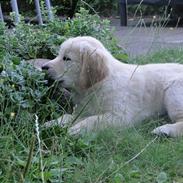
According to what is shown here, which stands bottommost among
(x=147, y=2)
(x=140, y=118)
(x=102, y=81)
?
(x=147, y=2)

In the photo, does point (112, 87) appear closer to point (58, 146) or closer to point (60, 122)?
point (60, 122)

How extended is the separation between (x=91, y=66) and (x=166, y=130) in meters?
0.78

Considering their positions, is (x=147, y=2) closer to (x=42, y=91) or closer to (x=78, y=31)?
(x=78, y=31)

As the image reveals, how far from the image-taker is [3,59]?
14.7 feet

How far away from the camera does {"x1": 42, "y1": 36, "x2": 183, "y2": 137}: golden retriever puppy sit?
176 inches

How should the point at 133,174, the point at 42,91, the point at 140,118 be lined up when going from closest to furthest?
the point at 133,174 < the point at 42,91 < the point at 140,118

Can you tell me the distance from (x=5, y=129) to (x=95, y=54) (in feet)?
4.17

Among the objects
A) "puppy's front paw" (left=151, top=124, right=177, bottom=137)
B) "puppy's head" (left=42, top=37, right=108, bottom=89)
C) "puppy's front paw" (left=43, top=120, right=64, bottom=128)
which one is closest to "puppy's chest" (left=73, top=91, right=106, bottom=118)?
"puppy's head" (left=42, top=37, right=108, bottom=89)

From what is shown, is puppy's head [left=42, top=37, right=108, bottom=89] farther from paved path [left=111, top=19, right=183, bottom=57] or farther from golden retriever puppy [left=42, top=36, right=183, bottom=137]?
paved path [left=111, top=19, right=183, bottom=57]

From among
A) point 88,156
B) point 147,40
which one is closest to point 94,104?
point 88,156

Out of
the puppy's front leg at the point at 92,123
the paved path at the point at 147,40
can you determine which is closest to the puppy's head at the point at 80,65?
the puppy's front leg at the point at 92,123

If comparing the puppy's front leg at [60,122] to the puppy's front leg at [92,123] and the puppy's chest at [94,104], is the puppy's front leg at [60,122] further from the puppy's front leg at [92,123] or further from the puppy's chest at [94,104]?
the puppy's chest at [94,104]

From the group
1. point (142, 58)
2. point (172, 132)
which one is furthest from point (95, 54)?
point (142, 58)

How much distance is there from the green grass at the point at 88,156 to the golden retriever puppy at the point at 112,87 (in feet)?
1.09
